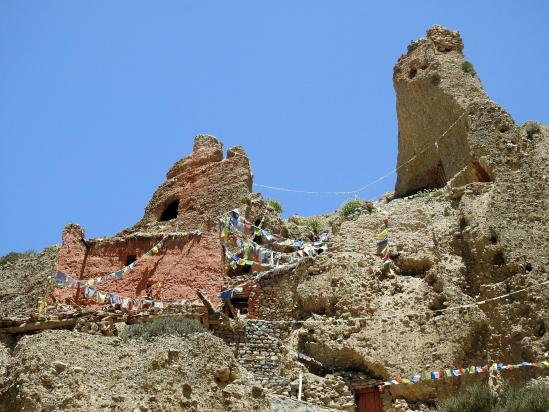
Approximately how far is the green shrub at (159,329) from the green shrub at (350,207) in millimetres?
9851

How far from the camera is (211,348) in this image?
50.9 ft

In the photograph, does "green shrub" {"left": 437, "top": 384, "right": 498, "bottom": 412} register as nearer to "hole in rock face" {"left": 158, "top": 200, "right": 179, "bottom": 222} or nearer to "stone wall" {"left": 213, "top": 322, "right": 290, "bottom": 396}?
"stone wall" {"left": 213, "top": 322, "right": 290, "bottom": 396}

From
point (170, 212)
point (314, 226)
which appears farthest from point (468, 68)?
point (170, 212)

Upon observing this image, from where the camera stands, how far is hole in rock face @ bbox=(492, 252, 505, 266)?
21134mm

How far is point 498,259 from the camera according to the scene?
2125 cm

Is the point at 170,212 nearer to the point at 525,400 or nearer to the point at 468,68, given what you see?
the point at 468,68

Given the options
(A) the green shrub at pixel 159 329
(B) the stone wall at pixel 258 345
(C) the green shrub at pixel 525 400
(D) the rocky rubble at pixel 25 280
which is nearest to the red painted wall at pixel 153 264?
(D) the rocky rubble at pixel 25 280

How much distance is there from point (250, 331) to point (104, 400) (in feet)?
25.8

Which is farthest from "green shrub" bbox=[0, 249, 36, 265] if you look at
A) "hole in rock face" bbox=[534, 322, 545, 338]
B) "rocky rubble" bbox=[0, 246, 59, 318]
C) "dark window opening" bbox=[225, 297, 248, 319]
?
"hole in rock face" bbox=[534, 322, 545, 338]

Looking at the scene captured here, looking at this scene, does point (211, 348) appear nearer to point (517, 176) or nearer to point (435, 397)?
point (435, 397)

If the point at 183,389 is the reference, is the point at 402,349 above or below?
above

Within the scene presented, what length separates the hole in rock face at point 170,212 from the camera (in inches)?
1171

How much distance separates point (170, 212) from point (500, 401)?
17.0 metres

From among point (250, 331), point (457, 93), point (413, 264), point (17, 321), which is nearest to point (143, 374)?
point (17, 321)
